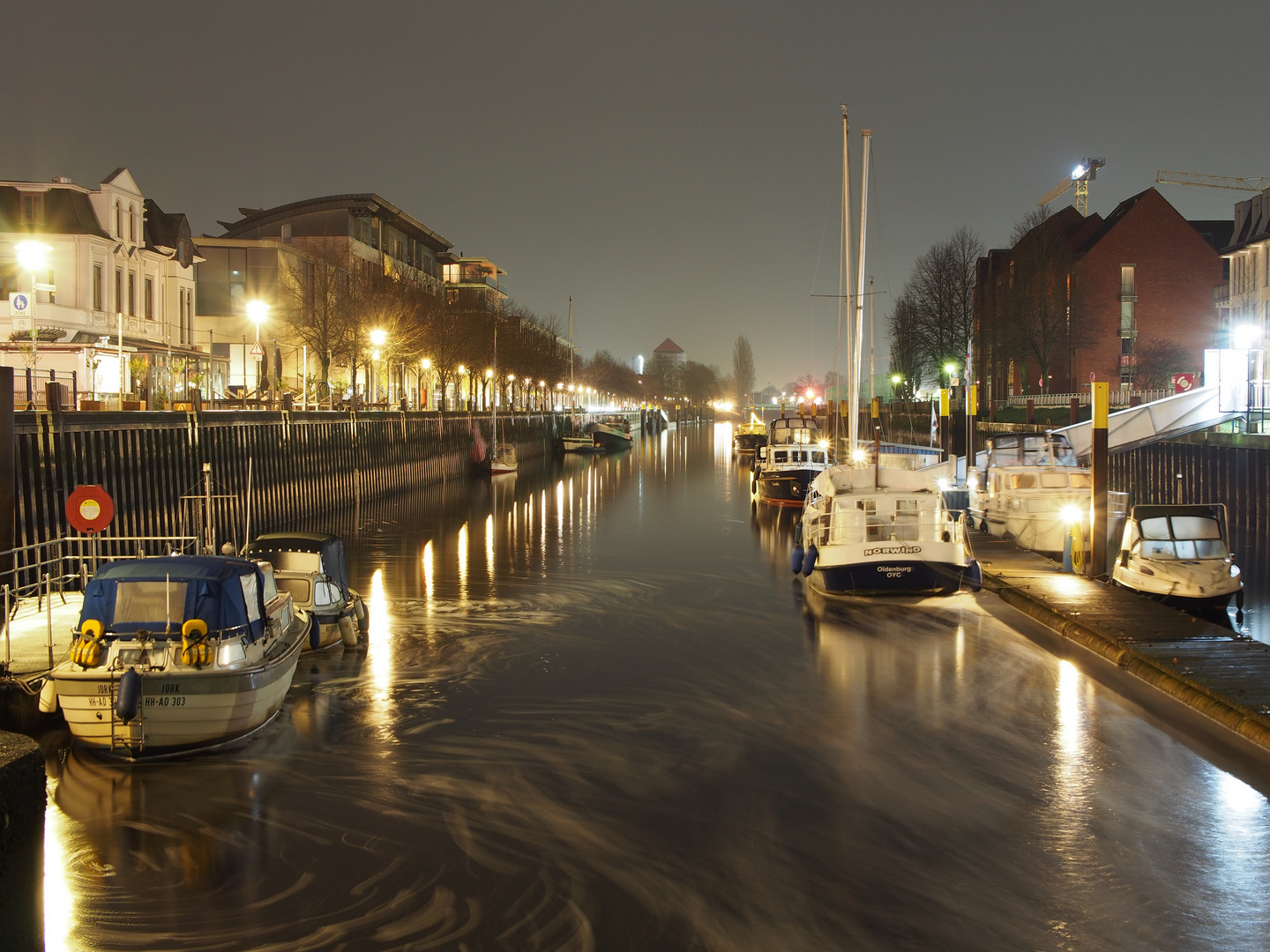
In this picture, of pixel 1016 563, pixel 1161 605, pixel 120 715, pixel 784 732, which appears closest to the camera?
pixel 120 715

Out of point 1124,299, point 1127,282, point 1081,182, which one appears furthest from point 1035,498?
point 1081,182

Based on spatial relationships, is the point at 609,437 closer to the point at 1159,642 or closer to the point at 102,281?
the point at 102,281

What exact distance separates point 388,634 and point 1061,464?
23029 mm

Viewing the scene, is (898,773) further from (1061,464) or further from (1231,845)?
(1061,464)

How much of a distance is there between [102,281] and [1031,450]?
43.2 metres

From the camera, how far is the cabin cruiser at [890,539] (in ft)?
81.3

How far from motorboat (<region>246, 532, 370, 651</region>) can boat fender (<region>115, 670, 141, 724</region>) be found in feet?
20.5

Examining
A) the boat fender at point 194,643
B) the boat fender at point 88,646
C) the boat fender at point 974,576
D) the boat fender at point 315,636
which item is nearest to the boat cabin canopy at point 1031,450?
the boat fender at point 974,576

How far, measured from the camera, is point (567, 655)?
2152 cm

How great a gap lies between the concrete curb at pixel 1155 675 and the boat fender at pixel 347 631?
13.6 meters

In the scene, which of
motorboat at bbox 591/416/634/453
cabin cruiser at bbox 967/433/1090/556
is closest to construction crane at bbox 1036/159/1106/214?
motorboat at bbox 591/416/634/453

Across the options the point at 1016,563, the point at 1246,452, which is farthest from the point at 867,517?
the point at 1246,452

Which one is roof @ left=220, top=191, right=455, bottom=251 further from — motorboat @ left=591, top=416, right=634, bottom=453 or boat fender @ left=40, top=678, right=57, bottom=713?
boat fender @ left=40, top=678, right=57, bottom=713

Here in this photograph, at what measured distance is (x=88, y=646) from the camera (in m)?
13.4
